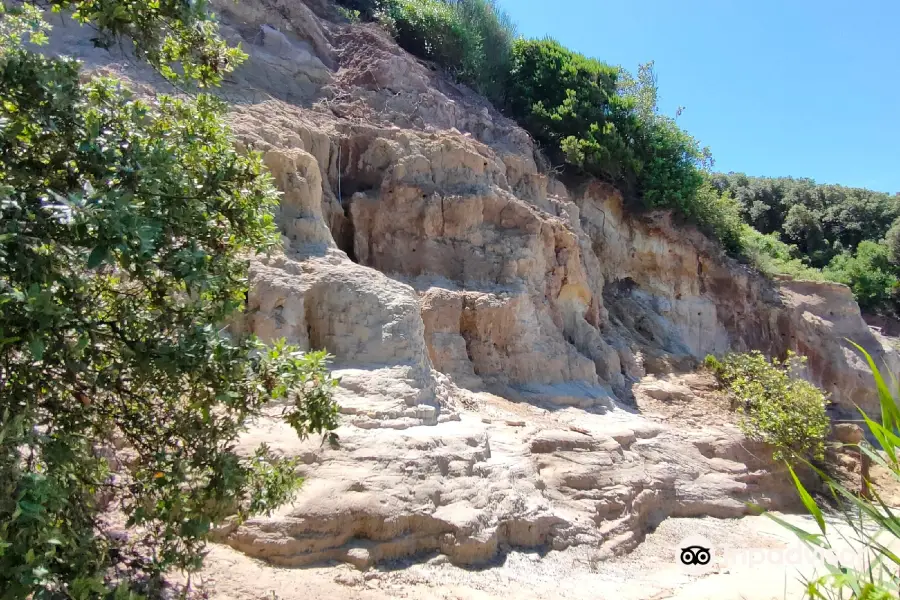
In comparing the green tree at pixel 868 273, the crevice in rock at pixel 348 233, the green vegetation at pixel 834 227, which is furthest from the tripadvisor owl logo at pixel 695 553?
the green tree at pixel 868 273

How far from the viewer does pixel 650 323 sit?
17.8m

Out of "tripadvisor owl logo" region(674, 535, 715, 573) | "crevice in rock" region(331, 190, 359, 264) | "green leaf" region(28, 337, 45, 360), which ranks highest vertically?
"crevice in rock" region(331, 190, 359, 264)

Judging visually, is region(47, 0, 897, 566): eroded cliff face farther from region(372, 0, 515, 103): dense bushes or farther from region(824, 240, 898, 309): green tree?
region(824, 240, 898, 309): green tree

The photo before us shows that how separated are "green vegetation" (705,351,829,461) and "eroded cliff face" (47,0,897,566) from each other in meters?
0.60

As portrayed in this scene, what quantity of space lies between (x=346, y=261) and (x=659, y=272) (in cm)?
1239

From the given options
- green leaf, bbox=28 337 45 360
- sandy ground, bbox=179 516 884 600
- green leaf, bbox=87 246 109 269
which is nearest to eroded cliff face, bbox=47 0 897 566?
sandy ground, bbox=179 516 884 600

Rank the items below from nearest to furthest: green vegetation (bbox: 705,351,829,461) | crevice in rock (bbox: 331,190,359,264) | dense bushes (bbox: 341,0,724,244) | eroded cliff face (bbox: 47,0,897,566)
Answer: eroded cliff face (bbox: 47,0,897,566), crevice in rock (bbox: 331,190,359,264), green vegetation (bbox: 705,351,829,461), dense bushes (bbox: 341,0,724,244)

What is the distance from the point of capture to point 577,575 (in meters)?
7.45

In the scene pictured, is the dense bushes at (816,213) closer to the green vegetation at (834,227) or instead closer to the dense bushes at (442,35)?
the green vegetation at (834,227)

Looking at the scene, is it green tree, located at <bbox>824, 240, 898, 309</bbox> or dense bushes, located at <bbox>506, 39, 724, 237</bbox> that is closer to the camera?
dense bushes, located at <bbox>506, 39, 724, 237</bbox>

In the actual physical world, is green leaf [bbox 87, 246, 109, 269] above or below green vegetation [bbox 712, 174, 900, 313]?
below

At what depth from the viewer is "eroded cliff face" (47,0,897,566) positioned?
7000 mm

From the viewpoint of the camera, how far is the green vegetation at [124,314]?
3076 millimetres

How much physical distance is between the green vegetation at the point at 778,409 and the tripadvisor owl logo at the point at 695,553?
359 centimetres
